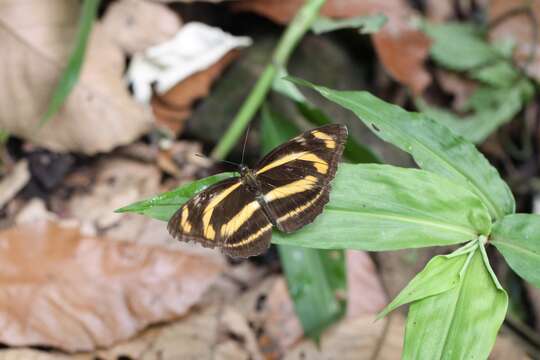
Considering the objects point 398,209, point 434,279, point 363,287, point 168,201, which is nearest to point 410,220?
point 398,209

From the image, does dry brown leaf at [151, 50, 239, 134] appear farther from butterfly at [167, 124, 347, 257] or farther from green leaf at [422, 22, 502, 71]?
butterfly at [167, 124, 347, 257]

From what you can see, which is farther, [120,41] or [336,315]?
[120,41]

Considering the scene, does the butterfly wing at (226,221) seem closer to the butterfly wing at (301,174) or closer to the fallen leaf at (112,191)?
the butterfly wing at (301,174)

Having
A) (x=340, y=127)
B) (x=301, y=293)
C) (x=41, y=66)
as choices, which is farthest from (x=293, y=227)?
(x=41, y=66)

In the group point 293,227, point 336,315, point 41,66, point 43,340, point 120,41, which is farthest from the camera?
point 120,41

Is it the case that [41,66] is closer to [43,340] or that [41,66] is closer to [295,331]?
[43,340]
